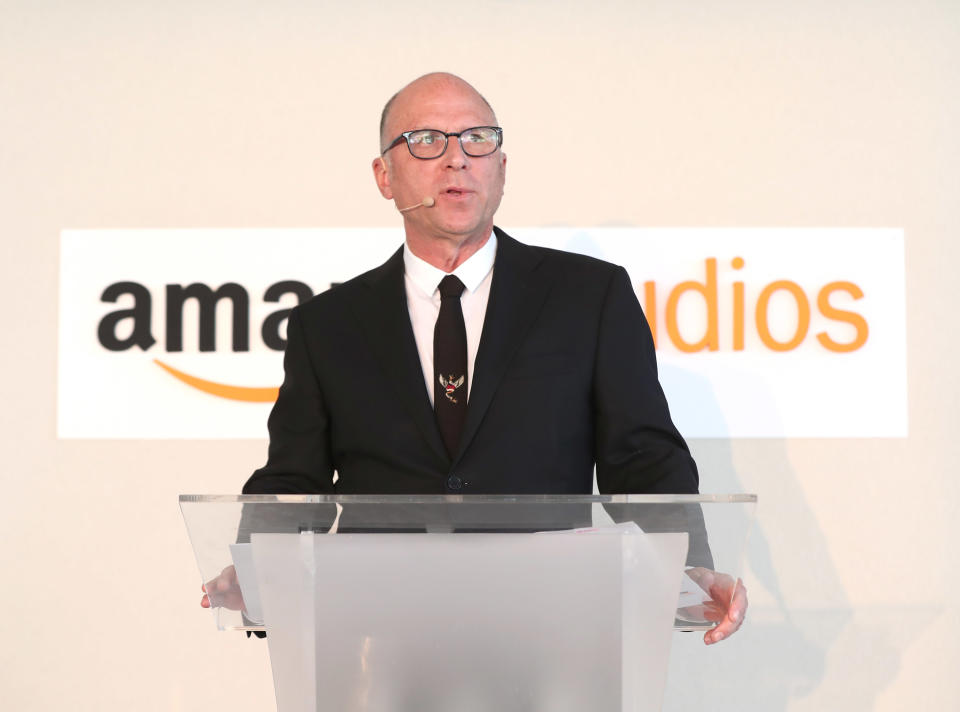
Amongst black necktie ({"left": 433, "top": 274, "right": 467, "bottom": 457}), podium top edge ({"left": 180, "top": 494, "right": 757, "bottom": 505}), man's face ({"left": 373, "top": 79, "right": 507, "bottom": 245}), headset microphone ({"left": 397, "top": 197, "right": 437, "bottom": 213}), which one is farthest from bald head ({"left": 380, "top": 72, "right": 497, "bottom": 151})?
podium top edge ({"left": 180, "top": 494, "right": 757, "bottom": 505})

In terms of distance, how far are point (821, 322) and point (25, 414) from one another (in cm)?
270

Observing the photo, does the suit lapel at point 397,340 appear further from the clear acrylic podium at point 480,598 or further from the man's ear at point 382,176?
the clear acrylic podium at point 480,598

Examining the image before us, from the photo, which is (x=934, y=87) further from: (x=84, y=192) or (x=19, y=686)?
(x=19, y=686)

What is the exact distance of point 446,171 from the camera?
2.11 m

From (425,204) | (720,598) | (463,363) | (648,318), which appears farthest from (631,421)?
(648,318)

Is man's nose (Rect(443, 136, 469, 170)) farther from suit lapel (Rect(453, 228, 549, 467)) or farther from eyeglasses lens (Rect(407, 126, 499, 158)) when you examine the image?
suit lapel (Rect(453, 228, 549, 467))

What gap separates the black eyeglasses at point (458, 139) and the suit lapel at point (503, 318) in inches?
7.6

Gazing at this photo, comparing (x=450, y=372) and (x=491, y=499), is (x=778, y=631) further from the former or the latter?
(x=491, y=499)

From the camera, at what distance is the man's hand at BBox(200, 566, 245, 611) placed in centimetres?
128

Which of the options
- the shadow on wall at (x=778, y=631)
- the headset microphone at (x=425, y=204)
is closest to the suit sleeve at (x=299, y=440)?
the headset microphone at (x=425, y=204)

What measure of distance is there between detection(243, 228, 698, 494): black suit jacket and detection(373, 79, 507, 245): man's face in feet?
0.35

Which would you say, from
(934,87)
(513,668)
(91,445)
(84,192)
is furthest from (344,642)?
(934,87)

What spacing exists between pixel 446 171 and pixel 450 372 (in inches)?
16.2

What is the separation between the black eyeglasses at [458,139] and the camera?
6.95ft
